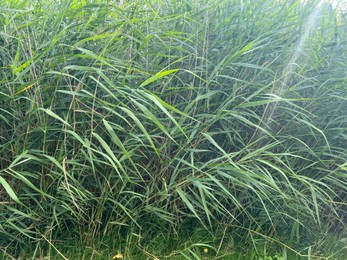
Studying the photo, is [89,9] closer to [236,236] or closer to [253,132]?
[253,132]

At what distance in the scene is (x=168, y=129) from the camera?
2.24 m

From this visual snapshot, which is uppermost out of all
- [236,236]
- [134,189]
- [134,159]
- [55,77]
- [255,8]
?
[255,8]

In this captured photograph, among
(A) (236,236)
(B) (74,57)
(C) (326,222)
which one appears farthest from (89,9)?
(C) (326,222)

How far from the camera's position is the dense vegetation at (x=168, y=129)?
2.11 metres

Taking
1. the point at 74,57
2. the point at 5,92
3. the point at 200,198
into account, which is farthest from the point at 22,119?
the point at 200,198

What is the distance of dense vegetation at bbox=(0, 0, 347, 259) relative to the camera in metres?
2.11

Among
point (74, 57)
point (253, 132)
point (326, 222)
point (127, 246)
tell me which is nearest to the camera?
point (74, 57)

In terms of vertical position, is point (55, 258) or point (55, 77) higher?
point (55, 77)

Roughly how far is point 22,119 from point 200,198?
3.31 feet

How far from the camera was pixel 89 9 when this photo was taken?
2217mm

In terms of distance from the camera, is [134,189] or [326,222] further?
[326,222]

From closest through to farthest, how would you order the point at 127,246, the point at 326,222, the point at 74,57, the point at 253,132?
the point at 74,57, the point at 127,246, the point at 253,132, the point at 326,222

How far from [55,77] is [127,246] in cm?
95

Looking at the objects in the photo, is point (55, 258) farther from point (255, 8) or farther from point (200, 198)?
point (255, 8)
